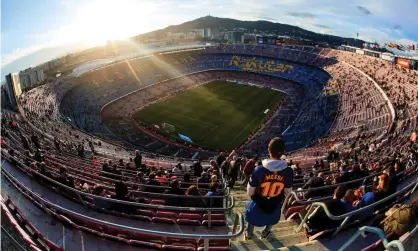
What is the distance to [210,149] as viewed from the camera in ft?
110

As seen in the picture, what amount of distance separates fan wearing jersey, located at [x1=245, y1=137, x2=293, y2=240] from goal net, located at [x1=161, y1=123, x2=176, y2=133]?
1310 inches

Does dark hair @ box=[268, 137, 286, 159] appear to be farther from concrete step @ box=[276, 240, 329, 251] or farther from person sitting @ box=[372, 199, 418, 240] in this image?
person sitting @ box=[372, 199, 418, 240]

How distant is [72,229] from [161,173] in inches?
221

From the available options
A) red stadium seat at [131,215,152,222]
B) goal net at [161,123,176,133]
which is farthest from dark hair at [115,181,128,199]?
goal net at [161,123,176,133]

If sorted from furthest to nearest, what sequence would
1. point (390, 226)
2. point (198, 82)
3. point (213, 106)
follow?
point (198, 82), point (213, 106), point (390, 226)

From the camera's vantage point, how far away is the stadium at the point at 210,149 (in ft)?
18.3

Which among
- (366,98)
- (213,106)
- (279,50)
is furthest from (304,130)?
(279,50)

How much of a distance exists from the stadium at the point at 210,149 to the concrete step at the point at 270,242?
4 centimetres

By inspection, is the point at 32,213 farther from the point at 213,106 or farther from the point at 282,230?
the point at 213,106

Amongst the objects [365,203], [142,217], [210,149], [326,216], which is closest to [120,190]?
[142,217]

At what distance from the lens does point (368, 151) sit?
1677cm

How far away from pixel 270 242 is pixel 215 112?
40.1m

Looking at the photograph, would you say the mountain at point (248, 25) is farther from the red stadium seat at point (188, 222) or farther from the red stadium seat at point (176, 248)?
the red stadium seat at point (176, 248)

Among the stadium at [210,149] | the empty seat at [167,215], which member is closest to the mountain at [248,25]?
the stadium at [210,149]
